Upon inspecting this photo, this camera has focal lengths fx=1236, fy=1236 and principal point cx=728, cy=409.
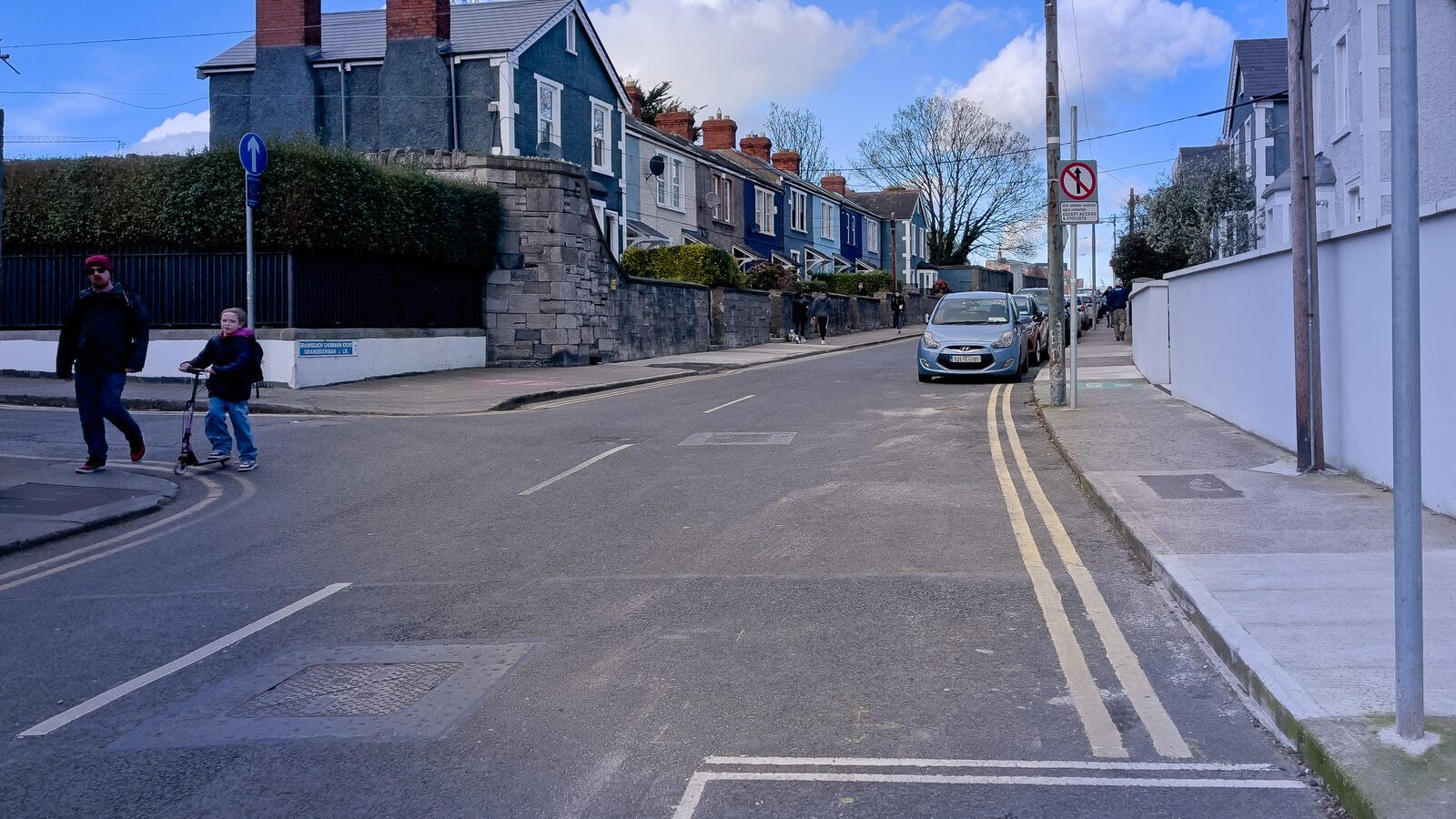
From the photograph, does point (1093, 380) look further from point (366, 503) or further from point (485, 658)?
point (485, 658)

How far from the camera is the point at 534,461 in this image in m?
12.5

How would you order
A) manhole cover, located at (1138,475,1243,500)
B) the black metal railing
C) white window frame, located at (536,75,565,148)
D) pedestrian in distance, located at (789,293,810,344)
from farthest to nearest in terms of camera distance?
pedestrian in distance, located at (789,293,810,344) → white window frame, located at (536,75,565,148) → the black metal railing → manhole cover, located at (1138,475,1243,500)

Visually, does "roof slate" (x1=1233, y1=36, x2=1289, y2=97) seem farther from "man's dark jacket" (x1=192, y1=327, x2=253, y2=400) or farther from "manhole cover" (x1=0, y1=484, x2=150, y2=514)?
"manhole cover" (x1=0, y1=484, x2=150, y2=514)

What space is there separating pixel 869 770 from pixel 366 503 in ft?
22.7

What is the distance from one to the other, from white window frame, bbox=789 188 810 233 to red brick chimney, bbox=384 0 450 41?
2771 cm

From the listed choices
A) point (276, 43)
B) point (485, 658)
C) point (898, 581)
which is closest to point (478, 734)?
point (485, 658)

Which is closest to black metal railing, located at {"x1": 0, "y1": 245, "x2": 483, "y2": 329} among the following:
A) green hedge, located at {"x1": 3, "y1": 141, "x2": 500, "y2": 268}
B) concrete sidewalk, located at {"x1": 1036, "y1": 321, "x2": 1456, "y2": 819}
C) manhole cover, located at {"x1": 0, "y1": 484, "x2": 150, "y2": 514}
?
green hedge, located at {"x1": 3, "y1": 141, "x2": 500, "y2": 268}

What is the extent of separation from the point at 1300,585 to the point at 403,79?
27.7m

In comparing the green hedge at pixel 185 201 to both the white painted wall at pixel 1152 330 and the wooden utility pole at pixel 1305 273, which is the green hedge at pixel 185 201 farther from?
the wooden utility pole at pixel 1305 273

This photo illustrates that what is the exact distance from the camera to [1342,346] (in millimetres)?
10109

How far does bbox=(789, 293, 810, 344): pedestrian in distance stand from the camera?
39.7 m

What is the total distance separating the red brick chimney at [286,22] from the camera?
30.3 m

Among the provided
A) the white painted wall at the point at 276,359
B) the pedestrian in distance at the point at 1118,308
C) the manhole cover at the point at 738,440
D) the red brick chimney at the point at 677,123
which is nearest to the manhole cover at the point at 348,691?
the manhole cover at the point at 738,440

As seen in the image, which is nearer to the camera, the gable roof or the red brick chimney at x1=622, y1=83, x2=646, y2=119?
the red brick chimney at x1=622, y1=83, x2=646, y2=119
